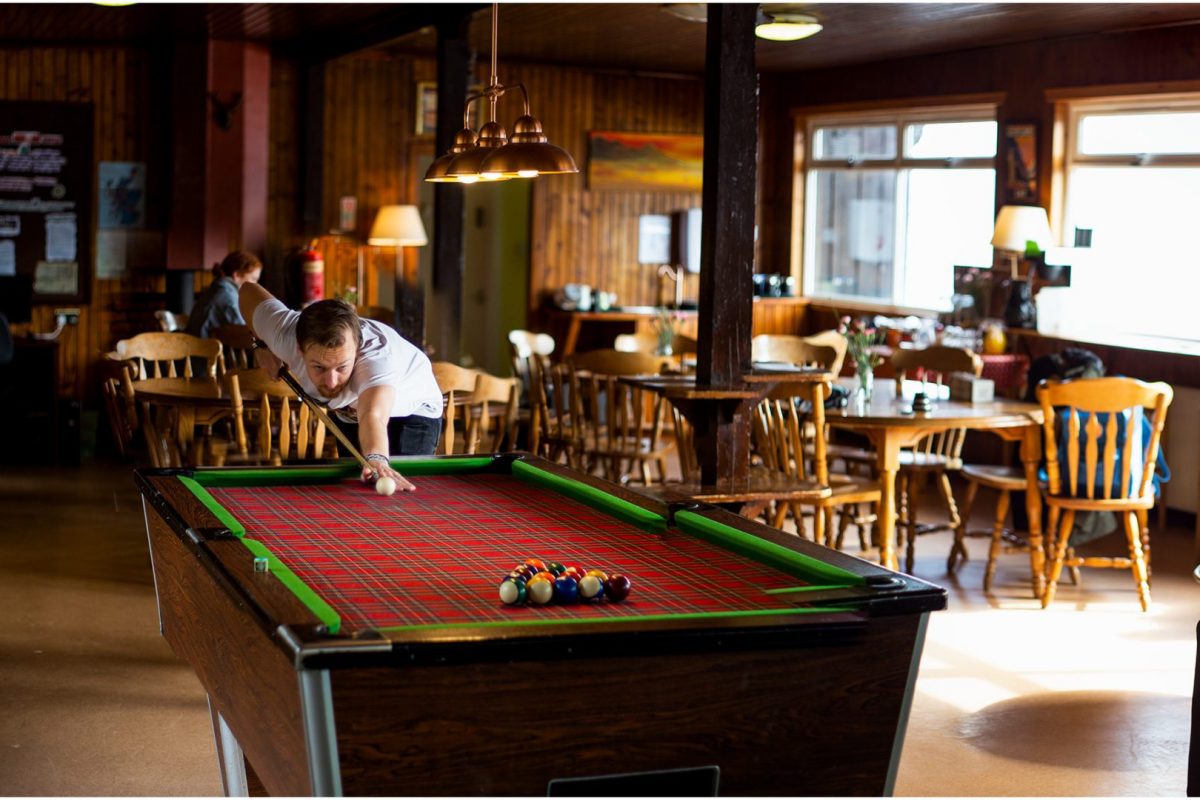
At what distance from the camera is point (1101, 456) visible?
6.56 metres

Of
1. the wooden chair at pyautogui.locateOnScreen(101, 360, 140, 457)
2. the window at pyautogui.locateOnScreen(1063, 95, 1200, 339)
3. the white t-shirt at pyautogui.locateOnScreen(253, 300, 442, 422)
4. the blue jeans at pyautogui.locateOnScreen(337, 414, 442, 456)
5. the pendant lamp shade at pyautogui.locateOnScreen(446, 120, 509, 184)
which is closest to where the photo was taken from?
the pendant lamp shade at pyautogui.locateOnScreen(446, 120, 509, 184)

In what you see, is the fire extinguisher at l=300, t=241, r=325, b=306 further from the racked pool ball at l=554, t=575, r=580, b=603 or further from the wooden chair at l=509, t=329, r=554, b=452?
the racked pool ball at l=554, t=575, r=580, b=603

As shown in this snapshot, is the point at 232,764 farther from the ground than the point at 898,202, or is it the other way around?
the point at 898,202

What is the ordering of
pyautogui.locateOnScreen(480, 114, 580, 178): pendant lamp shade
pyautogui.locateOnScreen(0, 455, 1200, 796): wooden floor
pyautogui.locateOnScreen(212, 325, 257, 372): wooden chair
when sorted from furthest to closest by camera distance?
1. pyautogui.locateOnScreen(212, 325, 257, 372): wooden chair
2. pyautogui.locateOnScreen(0, 455, 1200, 796): wooden floor
3. pyautogui.locateOnScreen(480, 114, 580, 178): pendant lamp shade

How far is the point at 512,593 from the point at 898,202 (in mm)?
9615

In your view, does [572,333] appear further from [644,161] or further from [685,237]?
[644,161]

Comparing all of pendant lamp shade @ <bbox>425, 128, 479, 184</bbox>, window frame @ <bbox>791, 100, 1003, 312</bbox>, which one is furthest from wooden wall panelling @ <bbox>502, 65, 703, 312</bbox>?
pendant lamp shade @ <bbox>425, 128, 479, 184</bbox>

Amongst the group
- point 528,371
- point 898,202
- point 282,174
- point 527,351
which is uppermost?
point 282,174

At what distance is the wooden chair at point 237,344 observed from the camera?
8.03 m

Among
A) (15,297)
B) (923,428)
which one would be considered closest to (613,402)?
(923,428)

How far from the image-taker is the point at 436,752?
7.88 ft

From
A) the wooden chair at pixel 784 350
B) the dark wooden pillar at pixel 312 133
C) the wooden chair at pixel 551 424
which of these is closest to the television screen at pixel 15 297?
the dark wooden pillar at pixel 312 133

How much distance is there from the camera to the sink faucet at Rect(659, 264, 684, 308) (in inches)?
497

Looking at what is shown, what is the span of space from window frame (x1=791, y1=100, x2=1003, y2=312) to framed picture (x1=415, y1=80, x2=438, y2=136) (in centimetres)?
324
